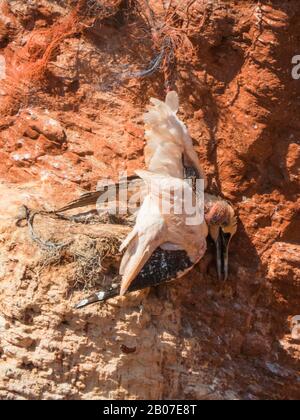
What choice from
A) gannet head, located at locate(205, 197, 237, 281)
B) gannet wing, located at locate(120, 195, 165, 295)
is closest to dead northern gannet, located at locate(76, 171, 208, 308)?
gannet wing, located at locate(120, 195, 165, 295)

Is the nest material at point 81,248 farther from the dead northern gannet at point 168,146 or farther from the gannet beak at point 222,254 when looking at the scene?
the gannet beak at point 222,254

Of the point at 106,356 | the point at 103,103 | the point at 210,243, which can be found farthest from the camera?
the point at 103,103

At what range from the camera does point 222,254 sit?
242 inches

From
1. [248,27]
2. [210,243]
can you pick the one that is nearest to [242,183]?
[210,243]

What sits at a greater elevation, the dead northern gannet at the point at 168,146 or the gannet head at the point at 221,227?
the dead northern gannet at the point at 168,146

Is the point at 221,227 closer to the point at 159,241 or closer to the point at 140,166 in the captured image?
the point at 159,241

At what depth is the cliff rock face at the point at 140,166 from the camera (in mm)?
5660

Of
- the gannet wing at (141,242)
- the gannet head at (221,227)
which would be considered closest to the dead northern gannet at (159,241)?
the gannet wing at (141,242)

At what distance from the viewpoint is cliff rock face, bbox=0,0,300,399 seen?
18.6ft

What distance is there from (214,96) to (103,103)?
815 mm

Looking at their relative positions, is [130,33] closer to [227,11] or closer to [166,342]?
[227,11]

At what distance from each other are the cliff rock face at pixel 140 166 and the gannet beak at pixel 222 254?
0.07m

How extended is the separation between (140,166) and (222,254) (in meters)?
0.85

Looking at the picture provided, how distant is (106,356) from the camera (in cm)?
567
